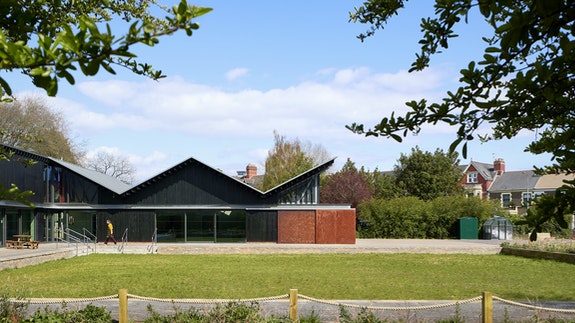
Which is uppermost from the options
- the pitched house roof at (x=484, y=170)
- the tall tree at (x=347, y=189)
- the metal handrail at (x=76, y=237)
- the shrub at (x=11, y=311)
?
the pitched house roof at (x=484, y=170)

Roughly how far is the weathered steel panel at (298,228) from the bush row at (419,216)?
9.20 metres

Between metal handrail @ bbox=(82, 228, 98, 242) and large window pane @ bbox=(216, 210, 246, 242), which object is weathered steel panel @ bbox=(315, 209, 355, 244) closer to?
large window pane @ bbox=(216, 210, 246, 242)

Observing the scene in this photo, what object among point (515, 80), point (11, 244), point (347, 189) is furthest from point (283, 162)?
point (515, 80)

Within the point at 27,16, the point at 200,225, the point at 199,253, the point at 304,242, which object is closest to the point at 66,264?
the point at 199,253

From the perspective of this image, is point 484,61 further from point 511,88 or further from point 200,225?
point 200,225

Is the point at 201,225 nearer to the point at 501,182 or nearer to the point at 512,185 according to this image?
the point at 512,185

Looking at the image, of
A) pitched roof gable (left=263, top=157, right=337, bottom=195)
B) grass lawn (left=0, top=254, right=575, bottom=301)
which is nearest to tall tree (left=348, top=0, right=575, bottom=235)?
grass lawn (left=0, top=254, right=575, bottom=301)

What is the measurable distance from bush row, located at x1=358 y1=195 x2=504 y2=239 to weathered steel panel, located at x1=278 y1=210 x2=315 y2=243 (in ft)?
30.2

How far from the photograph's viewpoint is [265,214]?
35.2 meters

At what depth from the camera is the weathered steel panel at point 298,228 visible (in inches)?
1372

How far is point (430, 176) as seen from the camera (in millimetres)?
55906

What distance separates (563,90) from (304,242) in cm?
3190

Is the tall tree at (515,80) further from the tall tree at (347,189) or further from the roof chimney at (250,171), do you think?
the roof chimney at (250,171)

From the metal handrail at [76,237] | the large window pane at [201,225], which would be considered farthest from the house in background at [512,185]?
the metal handrail at [76,237]
